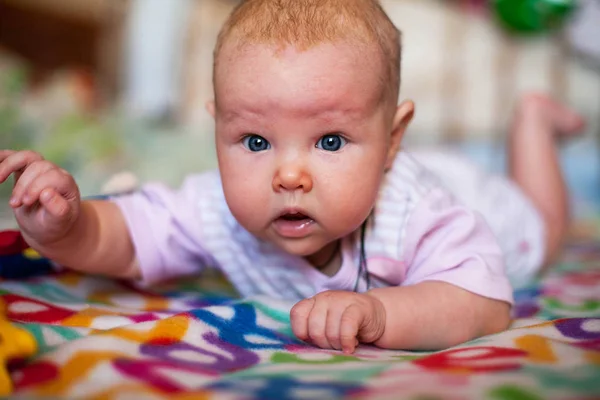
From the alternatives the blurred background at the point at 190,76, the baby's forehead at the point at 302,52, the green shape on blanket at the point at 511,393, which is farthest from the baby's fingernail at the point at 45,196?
the blurred background at the point at 190,76

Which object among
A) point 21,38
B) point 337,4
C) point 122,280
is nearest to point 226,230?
point 122,280

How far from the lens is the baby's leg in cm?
130

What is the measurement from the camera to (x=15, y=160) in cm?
67

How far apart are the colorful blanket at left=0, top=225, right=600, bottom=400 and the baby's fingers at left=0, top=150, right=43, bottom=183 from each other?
0.16 m

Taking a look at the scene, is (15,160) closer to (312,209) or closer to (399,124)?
(312,209)

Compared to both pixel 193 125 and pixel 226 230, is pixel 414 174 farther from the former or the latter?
pixel 193 125

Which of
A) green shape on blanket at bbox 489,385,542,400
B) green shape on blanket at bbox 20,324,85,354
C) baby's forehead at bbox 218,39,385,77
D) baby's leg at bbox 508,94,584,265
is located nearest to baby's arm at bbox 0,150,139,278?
green shape on blanket at bbox 20,324,85,354

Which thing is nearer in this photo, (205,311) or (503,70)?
(205,311)

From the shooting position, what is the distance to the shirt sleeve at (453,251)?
2.49ft

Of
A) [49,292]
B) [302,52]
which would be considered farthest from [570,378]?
[49,292]

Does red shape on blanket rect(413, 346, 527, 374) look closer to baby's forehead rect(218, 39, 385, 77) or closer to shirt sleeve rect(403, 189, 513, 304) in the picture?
shirt sleeve rect(403, 189, 513, 304)

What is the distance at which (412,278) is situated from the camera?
2.59ft

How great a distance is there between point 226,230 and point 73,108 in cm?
137

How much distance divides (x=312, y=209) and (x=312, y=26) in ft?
0.66
